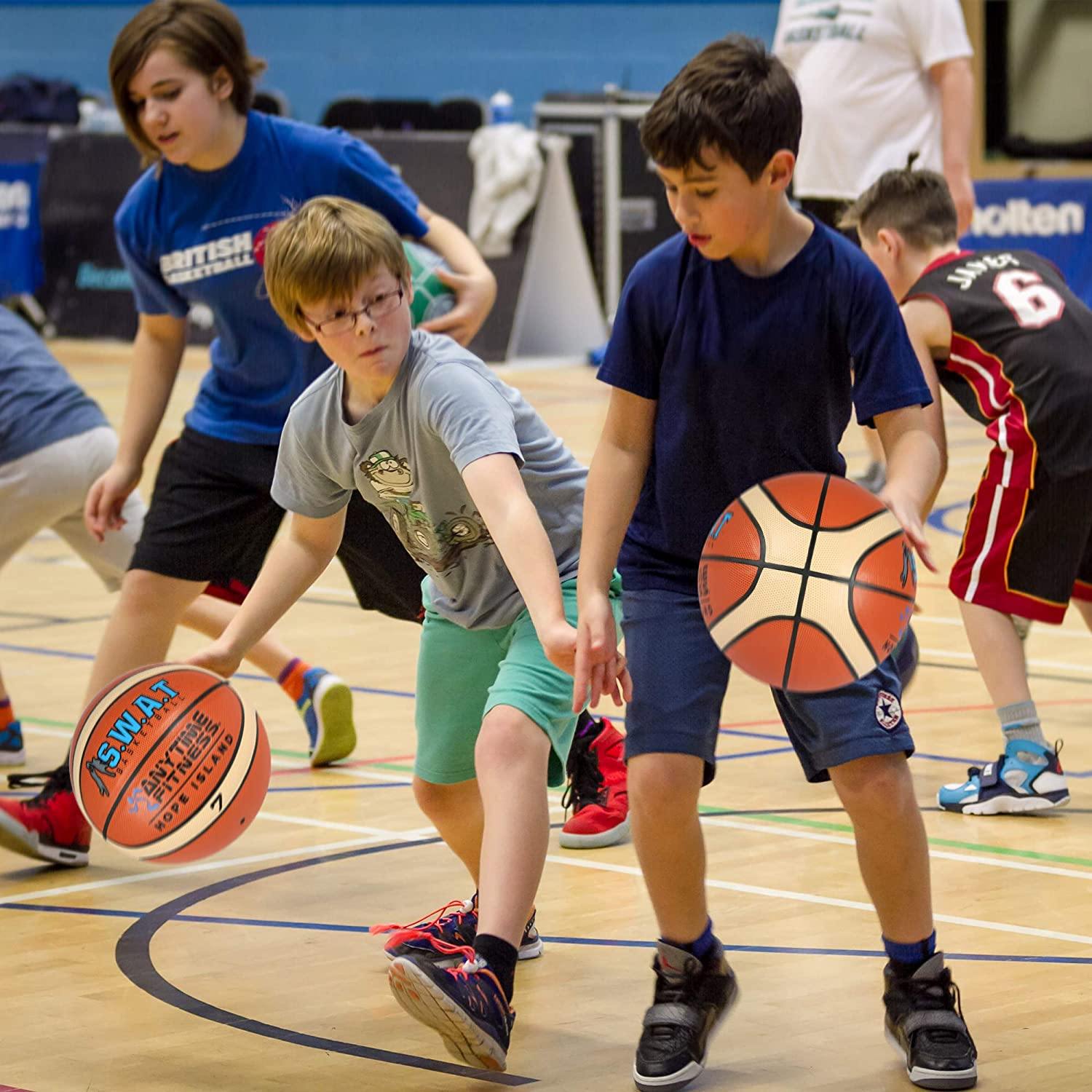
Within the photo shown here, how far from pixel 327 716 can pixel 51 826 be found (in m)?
1.00

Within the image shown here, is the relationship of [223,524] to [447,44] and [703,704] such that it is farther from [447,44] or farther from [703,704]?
[447,44]

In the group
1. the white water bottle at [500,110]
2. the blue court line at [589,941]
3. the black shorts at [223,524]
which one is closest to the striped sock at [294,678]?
the black shorts at [223,524]

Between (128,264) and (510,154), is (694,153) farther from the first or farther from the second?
(510,154)

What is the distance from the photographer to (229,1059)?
10.7ft

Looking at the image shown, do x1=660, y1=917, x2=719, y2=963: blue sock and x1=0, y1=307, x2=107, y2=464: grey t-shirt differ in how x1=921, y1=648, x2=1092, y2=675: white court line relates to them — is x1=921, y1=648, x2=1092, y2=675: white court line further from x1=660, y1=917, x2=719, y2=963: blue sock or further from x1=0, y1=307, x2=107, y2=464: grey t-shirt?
x1=660, y1=917, x2=719, y2=963: blue sock

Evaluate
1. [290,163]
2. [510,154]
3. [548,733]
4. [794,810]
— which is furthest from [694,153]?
[510,154]

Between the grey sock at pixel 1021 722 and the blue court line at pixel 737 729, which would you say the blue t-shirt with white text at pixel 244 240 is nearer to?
the blue court line at pixel 737 729

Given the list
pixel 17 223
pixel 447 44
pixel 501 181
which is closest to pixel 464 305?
pixel 501 181

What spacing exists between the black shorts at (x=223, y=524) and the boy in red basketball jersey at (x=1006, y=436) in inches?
52.8

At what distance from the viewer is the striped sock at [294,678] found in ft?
17.6

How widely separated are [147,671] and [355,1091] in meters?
1.02

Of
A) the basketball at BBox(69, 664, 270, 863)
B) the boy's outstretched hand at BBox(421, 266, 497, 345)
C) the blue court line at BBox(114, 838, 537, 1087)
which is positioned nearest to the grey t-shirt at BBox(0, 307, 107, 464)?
the boy's outstretched hand at BBox(421, 266, 497, 345)

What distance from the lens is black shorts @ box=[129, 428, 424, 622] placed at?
4531 millimetres

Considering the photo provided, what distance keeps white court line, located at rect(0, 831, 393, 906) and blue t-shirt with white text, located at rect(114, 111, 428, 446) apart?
35.2 inches
